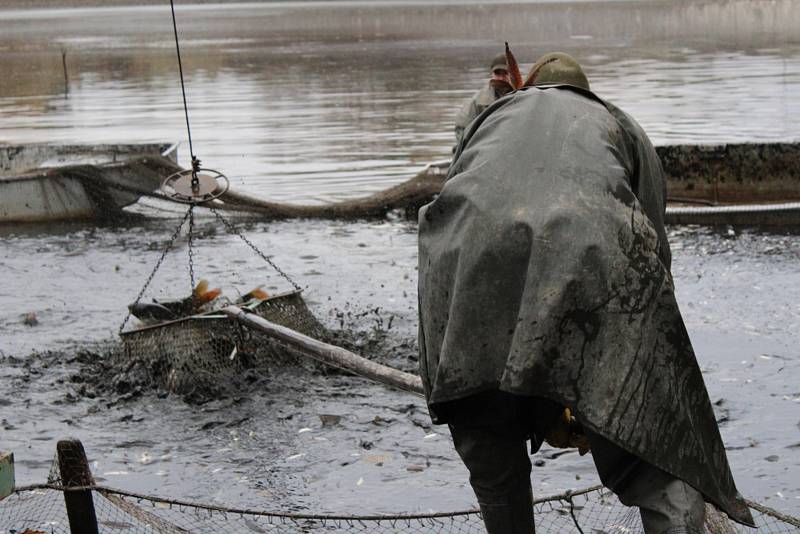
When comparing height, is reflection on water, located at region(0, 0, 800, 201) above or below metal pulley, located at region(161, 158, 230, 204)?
below

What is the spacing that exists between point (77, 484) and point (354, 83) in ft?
80.5

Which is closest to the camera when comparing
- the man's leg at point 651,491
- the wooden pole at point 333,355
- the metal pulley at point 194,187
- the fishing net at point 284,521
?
the man's leg at point 651,491

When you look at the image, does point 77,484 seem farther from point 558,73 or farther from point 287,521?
point 558,73

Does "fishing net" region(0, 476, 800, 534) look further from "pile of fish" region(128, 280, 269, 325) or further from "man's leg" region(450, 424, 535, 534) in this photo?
"pile of fish" region(128, 280, 269, 325)

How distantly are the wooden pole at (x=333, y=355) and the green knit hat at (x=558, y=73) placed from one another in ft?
5.86

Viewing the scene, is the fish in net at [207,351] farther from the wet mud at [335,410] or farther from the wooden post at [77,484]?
the wooden post at [77,484]

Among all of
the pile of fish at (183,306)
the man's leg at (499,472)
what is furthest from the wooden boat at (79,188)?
the man's leg at (499,472)

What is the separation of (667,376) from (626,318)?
20 cm

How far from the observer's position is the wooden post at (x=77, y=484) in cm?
466

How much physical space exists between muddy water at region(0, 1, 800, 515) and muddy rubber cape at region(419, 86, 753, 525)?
2.45 m

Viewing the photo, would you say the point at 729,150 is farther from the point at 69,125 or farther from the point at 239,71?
the point at 239,71

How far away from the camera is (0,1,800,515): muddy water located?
6.07 m

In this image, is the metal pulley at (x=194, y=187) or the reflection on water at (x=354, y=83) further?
the reflection on water at (x=354, y=83)

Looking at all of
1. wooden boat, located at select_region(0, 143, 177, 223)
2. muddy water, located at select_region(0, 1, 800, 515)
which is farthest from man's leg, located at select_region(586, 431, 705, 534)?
wooden boat, located at select_region(0, 143, 177, 223)
